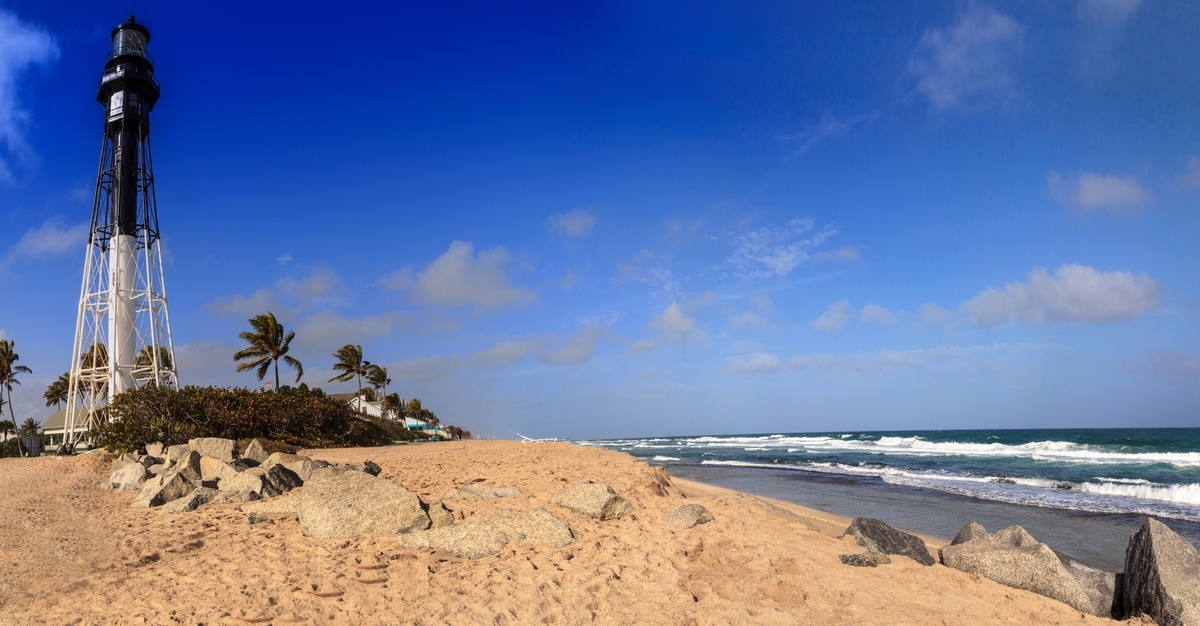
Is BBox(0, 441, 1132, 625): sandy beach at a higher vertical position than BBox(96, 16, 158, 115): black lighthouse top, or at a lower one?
lower

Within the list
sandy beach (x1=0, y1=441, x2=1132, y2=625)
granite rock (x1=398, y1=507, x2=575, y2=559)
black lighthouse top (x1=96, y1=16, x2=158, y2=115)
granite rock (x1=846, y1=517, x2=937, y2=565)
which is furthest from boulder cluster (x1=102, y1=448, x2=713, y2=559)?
black lighthouse top (x1=96, y1=16, x2=158, y2=115)

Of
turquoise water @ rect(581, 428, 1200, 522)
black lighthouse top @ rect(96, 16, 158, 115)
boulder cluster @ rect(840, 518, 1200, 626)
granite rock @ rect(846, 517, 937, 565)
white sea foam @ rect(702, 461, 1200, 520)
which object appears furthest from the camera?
black lighthouse top @ rect(96, 16, 158, 115)

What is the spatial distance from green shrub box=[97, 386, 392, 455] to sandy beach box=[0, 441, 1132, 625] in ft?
27.8

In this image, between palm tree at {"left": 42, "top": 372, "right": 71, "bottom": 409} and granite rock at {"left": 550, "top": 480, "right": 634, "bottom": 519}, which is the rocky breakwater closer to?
granite rock at {"left": 550, "top": 480, "right": 634, "bottom": 519}

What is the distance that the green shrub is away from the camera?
53.4 ft

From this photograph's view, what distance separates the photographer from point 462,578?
5.88 metres

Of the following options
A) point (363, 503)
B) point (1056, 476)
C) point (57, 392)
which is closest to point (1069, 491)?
point (1056, 476)

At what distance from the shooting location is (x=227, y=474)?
31.5 ft

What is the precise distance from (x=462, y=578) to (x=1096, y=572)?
7139 mm

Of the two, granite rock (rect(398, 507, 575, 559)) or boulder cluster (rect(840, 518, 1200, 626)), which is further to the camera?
granite rock (rect(398, 507, 575, 559))

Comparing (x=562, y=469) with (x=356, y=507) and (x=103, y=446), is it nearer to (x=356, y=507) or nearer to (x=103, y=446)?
(x=356, y=507)

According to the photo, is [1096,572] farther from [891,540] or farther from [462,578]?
[462,578]

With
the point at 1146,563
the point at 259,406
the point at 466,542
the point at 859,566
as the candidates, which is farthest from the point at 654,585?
the point at 259,406

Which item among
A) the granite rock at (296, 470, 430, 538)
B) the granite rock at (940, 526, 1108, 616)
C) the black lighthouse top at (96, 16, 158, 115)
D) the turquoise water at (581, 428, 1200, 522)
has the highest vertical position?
the black lighthouse top at (96, 16, 158, 115)
